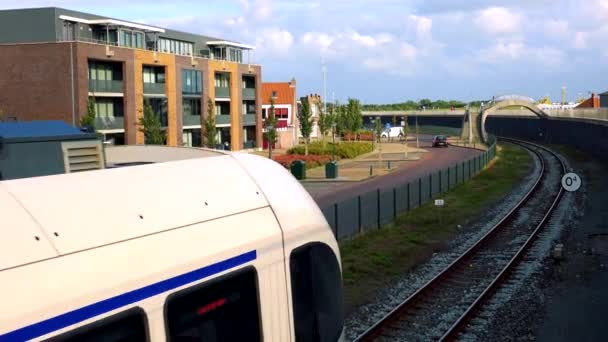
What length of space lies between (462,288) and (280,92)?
83279mm

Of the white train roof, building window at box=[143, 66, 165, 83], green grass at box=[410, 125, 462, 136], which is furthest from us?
green grass at box=[410, 125, 462, 136]

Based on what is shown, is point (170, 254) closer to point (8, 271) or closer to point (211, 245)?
point (211, 245)

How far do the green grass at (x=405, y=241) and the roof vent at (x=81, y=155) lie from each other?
1050 cm

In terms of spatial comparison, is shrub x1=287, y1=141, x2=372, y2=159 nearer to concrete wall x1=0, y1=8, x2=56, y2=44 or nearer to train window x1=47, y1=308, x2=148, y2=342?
concrete wall x1=0, y1=8, x2=56, y2=44

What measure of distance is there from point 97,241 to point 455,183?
130 feet

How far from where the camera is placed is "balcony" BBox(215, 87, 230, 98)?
74.8m

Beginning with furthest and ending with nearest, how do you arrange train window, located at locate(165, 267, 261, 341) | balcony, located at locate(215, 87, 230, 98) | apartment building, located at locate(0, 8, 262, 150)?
balcony, located at locate(215, 87, 230, 98) < apartment building, located at locate(0, 8, 262, 150) < train window, located at locate(165, 267, 261, 341)

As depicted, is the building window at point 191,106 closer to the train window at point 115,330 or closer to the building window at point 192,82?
the building window at point 192,82

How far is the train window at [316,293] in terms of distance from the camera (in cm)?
677

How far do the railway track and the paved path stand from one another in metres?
7.65

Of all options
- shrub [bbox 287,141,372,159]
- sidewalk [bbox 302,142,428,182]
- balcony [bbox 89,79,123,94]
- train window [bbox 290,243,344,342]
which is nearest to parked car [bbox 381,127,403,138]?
sidewalk [bbox 302,142,428,182]

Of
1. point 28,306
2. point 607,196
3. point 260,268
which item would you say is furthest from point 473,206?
point 28,306

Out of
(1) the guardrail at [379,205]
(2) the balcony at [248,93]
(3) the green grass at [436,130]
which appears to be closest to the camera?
(1) the guardrail at [379,205]

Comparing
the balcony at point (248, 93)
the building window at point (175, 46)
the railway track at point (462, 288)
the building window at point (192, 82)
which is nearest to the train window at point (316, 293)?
the railway track at point (462, 288)
